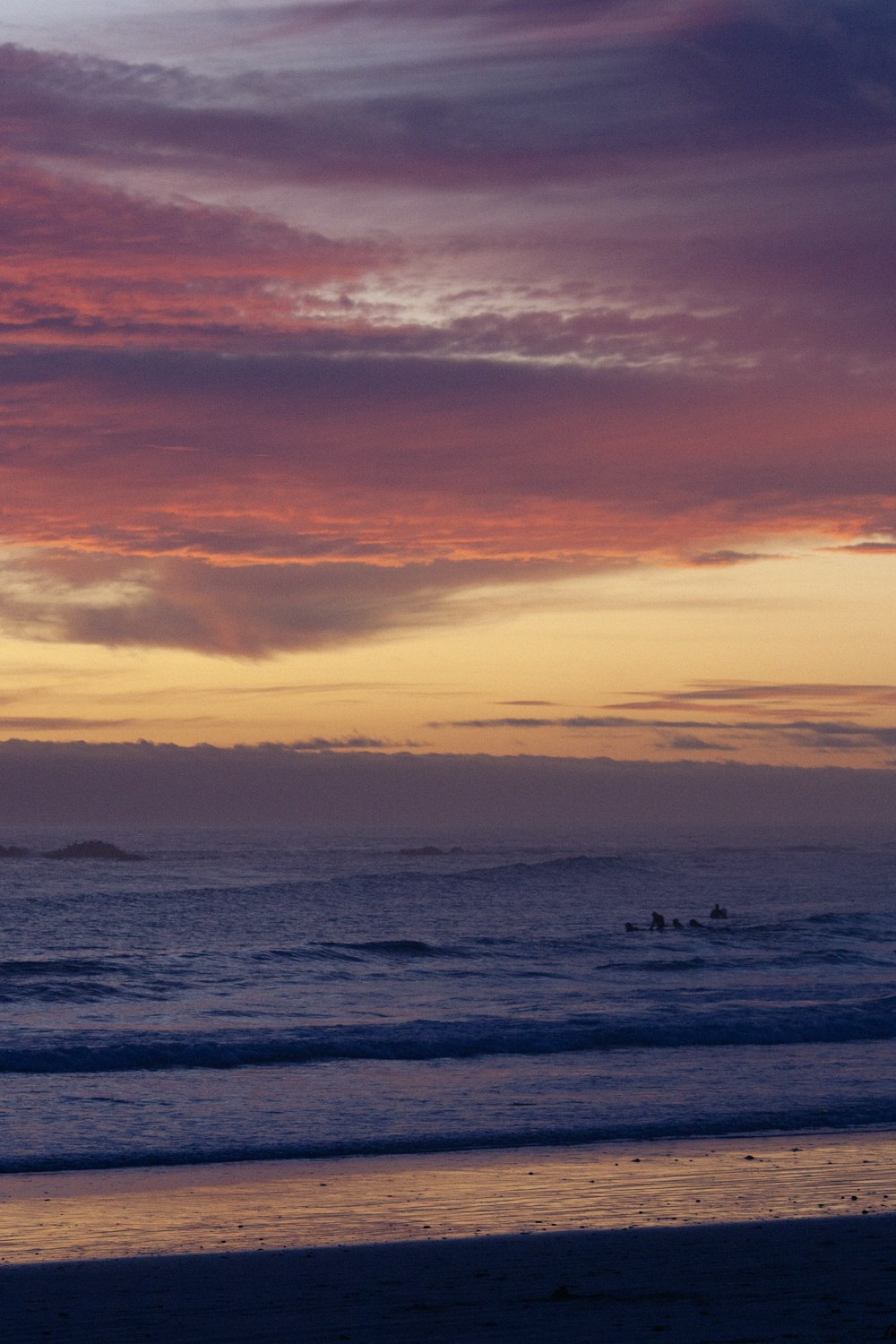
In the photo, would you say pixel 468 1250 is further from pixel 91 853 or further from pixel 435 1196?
pixel 91 853

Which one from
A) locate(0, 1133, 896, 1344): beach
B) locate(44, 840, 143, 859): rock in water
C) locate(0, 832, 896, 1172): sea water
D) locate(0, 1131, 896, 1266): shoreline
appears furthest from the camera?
locate(44, 840, 143, 859): rock in water

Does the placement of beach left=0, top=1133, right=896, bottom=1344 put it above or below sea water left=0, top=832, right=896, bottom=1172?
above

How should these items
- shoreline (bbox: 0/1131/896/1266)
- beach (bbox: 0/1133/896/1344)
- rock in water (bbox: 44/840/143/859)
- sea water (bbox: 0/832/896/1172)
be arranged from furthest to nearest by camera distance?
rock in water (bbox: 44/840/143/859)
sea water (bbox: 0/832/896/1172)
shoreline (bbox: 0/1131/896/1266)
beach (bbox: 0/1133/896/1344)

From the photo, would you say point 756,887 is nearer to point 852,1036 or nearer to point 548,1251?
point 852,1036

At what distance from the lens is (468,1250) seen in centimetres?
1041

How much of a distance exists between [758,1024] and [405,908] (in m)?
30.1

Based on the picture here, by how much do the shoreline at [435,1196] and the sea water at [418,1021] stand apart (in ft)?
2.32

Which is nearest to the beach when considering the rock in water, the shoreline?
the shoreline

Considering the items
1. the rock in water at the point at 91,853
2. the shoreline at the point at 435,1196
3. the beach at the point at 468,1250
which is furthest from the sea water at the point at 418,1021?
the rock in water at the point at 91,853

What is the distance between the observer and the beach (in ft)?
28.9

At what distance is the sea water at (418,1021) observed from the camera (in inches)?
612

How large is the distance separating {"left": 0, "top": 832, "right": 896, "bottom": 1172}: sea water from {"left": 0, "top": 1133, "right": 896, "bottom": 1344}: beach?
4.46 feet

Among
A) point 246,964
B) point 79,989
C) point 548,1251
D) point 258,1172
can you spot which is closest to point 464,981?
point 246,964

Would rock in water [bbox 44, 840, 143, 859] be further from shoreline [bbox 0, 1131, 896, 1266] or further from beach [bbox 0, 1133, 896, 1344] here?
beach [bbox 0, 1133, 896, 1344]
